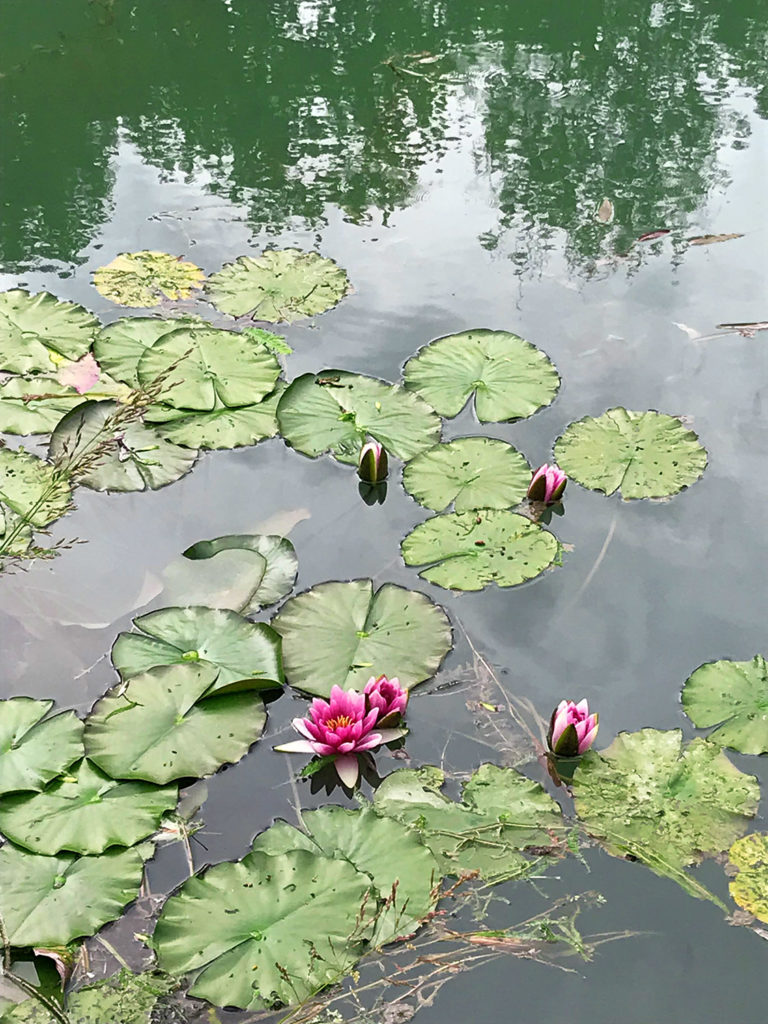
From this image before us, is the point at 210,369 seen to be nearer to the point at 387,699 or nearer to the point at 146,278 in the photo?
the point at 146,278

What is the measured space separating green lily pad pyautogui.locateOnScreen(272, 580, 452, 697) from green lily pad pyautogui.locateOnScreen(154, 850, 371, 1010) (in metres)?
0.53

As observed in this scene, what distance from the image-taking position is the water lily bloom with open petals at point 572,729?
7.08 feet

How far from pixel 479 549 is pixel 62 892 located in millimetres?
1447

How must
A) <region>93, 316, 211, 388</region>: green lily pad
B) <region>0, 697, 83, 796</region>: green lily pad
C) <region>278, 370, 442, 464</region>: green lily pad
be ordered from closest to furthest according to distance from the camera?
<region>0, 697, 83, 796</region>: green lily pad, <region>278, 370, 442, 464</region>: green lily pad, <region>93, 316, 211, 388</region>: green lily pad

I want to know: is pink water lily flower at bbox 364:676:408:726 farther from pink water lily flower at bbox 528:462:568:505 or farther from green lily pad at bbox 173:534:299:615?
pink water lily flower at bbox 528:462:568:505

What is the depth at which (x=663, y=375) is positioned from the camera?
3.39m

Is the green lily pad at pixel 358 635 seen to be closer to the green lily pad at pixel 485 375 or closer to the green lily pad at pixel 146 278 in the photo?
the green lily pad at pixel 485 375

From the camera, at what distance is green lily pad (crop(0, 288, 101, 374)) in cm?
336

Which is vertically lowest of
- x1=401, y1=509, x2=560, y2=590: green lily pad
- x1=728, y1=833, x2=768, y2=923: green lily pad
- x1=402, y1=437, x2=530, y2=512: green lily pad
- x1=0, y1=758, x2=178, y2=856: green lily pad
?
x1=728, y1=833, x2=768, y2=923: green lily pad

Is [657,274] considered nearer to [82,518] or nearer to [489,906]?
[82,518]

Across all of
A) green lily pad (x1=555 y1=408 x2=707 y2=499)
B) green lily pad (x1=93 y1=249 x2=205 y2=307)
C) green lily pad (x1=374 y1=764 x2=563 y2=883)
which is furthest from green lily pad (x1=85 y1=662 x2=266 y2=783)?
green lily pad (x1=93 y1=249 x2=205 y2=307)

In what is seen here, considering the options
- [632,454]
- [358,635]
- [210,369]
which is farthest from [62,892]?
[632,454]

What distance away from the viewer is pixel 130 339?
3.44 m

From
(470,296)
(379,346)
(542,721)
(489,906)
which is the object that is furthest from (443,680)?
(470,296)
